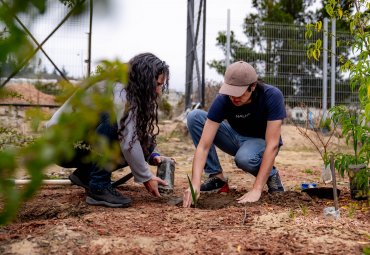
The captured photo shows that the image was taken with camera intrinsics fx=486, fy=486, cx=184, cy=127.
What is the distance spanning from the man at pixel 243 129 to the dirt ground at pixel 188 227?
0.74 feet

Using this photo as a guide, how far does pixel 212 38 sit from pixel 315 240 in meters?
7.79

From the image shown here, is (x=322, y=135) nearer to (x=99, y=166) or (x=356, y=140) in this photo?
(x=356, y=140)

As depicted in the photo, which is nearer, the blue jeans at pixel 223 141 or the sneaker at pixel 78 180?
the sneaker at pixel 78 180

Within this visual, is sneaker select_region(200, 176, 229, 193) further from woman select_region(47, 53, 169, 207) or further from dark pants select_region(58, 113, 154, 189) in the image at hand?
dark pants select_region(58, 113, 154, 189)

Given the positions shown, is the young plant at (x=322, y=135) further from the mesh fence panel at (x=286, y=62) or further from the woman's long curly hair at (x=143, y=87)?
the mesh fence panel at (x=286, y=62)

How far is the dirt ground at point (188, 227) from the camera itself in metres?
1.95

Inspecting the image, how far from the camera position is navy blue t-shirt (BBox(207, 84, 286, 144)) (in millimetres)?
3176

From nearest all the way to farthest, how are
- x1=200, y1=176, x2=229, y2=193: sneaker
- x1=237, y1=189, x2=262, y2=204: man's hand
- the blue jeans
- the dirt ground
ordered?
the dirt ground, x1=237, y1=189, x2=262, y2=204: man's hand, the blue jeans, x1=200, y1=176, x2=229, y2=193: sneaker

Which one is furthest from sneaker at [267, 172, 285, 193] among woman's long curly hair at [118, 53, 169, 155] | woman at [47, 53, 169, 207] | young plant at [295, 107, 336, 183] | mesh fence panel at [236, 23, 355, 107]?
mesh fence panel at [236, 23, 355, 107]

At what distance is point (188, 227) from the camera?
232cm

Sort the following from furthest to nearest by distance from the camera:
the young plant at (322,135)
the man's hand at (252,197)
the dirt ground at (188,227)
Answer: the man's hand at (252,197)
the young plant at (322,135)
the dirt ground at (188,227)

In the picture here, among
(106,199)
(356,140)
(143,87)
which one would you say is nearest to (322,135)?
(356,140)

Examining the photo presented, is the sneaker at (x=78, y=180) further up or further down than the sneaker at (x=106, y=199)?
further up

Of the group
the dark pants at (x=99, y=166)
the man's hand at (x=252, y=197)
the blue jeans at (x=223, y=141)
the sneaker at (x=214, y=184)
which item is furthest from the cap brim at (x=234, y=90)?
the sneaker at (x=214, y=184)
